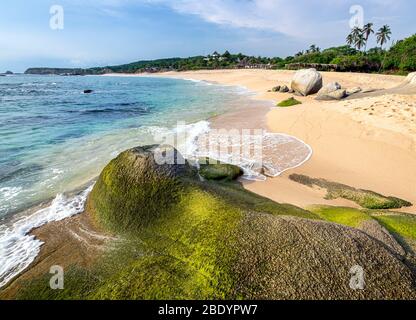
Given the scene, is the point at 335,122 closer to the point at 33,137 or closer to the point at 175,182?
the point at 175,182

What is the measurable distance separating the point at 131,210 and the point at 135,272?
5.84ft

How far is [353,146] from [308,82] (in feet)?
60.8

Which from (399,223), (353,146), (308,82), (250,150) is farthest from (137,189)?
(308,82)

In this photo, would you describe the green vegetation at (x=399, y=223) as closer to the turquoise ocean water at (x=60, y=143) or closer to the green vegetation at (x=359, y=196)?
the green vegetation at (x=359, y=196)

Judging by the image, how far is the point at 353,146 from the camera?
1208 cm

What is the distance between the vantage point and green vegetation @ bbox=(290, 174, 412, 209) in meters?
7.38

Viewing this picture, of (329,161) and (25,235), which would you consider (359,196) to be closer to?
(329,161)

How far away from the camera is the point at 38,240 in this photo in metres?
5.99

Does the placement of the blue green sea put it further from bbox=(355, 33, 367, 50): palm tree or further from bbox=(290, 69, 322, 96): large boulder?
bbox=(355, 33, 367, 50): palm tree

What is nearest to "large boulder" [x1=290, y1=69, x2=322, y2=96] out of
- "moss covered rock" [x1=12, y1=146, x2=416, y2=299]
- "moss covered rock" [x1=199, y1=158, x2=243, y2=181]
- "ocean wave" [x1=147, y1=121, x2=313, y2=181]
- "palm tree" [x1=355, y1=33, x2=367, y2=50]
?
"ocean wave" [x1=147, y1=121, x2=313, y2=181]

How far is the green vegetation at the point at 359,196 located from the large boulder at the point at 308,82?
22.4m

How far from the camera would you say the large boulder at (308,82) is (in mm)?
28312

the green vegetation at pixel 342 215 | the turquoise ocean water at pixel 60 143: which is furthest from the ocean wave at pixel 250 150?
the green vegetation at pixel 342 215

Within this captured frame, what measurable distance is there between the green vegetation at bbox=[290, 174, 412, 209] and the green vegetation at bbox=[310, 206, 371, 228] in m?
1.35
